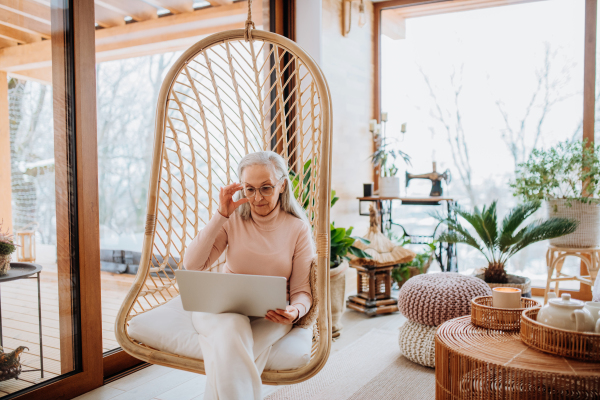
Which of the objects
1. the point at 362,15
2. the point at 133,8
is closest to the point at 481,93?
the point at 362,15

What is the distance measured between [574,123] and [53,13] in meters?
3.53

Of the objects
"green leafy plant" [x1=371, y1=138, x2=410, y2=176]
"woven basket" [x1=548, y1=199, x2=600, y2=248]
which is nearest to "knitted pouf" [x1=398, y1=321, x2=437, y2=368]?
"woven basket" [x1=548, y1=199, x2=600, y2=248]

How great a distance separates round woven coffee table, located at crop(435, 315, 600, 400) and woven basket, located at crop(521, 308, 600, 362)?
0.07 ft

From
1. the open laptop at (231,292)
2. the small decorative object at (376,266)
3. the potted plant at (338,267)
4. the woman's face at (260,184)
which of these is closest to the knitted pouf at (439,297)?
the potted plant at (338,267)

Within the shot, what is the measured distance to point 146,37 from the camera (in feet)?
8.82

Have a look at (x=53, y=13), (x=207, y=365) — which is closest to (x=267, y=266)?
Answer: (x=207, y=365)

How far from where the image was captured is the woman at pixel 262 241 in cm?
150

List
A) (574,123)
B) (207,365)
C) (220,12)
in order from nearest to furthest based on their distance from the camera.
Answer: (207,365), (220,12), (574,123)

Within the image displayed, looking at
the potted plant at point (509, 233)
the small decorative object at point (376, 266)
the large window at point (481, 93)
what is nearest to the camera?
the potted plant at point (509, 233)

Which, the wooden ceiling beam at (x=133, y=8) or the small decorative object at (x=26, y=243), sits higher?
the wooden ceiling beam at (x=133, y=8)

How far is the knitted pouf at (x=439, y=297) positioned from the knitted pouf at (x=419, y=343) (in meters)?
0.04

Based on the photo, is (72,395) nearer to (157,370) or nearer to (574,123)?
(157,370)

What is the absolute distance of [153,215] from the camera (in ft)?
5.74

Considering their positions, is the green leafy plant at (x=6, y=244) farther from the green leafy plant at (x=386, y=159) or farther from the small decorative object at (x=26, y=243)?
the green leafy plant at (x=386, y=159)
